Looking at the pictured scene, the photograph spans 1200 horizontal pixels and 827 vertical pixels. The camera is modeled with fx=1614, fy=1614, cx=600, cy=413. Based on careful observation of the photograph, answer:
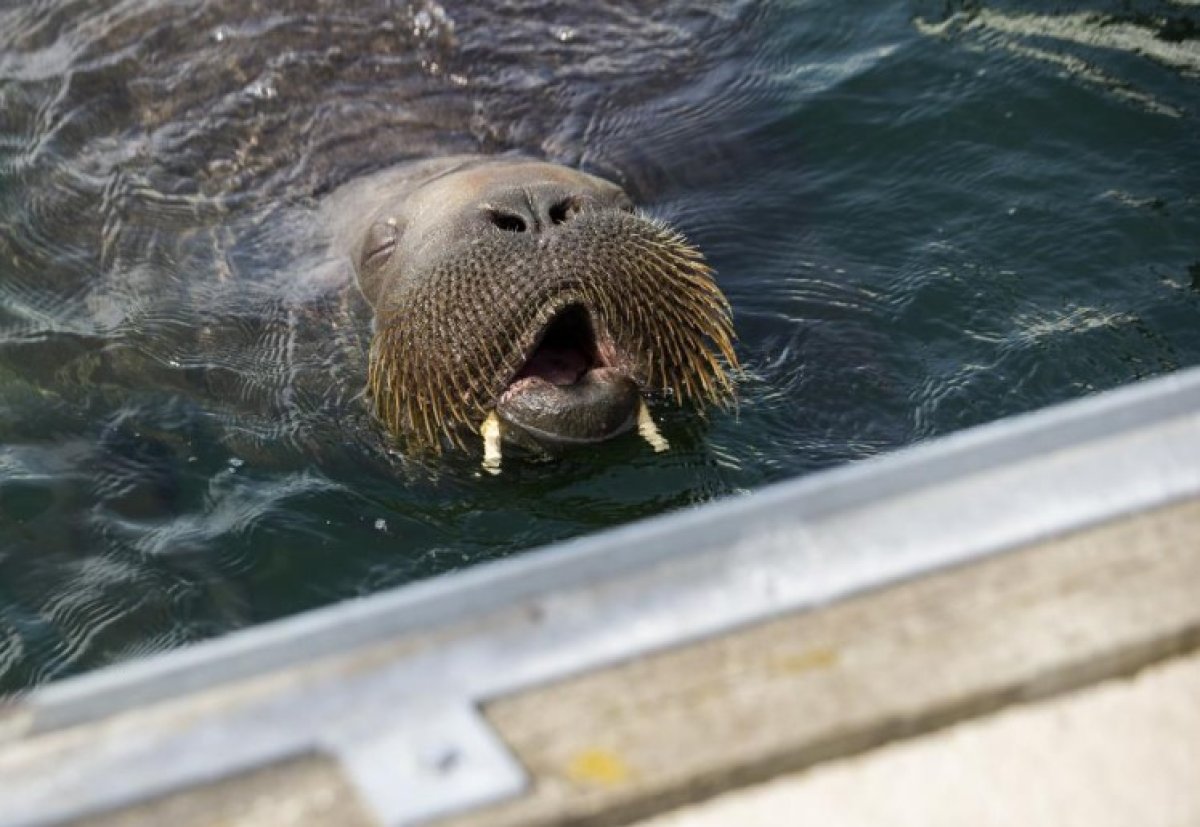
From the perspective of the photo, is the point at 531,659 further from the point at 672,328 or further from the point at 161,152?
the point at 161,152

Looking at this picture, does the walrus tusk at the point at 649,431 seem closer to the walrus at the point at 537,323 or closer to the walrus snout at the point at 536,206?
the walrus at the point at 537,323

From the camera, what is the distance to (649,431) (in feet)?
18.4

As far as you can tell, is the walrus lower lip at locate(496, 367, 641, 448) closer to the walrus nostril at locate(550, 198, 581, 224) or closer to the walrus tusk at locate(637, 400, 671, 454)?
the walrus tusk at locate(637, 400, 671, 454)

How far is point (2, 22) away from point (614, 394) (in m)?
4.43

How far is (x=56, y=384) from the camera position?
6.53m

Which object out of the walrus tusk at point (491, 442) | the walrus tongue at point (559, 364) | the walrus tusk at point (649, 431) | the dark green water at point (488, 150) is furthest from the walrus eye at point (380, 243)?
the walrus tusk at point (649, 431)

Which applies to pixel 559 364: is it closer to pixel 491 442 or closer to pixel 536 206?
pixel 491 442

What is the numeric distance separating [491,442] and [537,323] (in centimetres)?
49

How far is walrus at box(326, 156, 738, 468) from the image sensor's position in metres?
5.25

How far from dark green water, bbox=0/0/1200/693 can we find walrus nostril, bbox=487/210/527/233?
0.82 meters

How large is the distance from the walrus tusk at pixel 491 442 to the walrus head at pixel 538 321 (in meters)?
0.02

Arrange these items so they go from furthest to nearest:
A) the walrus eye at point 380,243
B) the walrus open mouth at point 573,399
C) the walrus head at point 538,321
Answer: the walrus eye at point 380,243, the walrus open mouth at point 573,399, the walrus head at point 538,321

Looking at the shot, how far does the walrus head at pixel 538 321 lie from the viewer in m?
5.25

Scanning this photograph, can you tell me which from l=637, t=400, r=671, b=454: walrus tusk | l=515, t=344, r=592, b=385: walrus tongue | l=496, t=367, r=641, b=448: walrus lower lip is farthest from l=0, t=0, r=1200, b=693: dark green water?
l=515, t=344, r=592, b=385: walrus tongue
